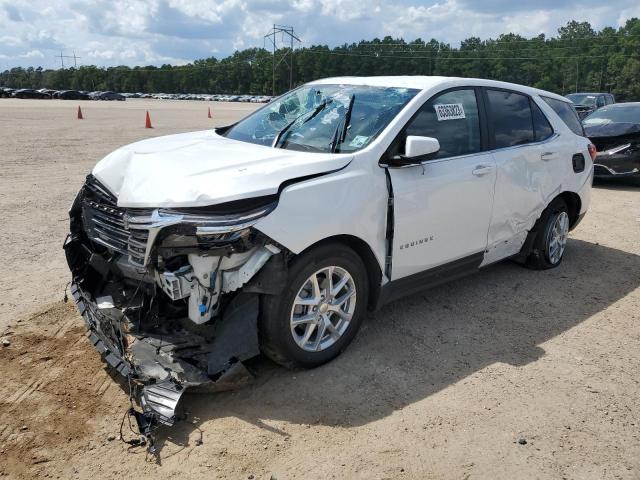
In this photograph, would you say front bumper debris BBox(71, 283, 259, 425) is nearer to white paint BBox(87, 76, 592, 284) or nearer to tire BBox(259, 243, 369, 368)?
tire BBox(259, 243, 369, 368)

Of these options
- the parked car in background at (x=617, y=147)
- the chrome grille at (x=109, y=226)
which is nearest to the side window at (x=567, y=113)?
the chrome grille at (x=109, y=226)

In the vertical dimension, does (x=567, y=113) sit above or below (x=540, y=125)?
above

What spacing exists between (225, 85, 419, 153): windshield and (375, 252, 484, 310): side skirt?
1072mm

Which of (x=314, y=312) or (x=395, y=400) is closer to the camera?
(x=395, y=400)

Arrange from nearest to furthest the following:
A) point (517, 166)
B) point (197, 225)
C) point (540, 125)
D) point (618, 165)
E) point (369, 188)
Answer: point (197, 225) < point (369, 188) < point (517, 166) < point (540, 125) < point (618, 165)

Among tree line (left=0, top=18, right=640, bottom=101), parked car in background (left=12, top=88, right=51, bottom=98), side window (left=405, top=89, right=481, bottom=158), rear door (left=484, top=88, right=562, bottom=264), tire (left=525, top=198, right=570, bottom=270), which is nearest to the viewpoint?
side window (left=405, top=89, right=481, bottom=158)

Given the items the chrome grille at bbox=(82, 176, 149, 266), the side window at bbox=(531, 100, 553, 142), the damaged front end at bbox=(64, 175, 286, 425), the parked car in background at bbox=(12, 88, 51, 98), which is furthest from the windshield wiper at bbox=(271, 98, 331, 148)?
the parked car in background at bbox=(12, 88, 51, 98)

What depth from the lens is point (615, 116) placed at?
12023 mm

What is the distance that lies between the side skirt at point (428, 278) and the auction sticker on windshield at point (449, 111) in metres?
1.18

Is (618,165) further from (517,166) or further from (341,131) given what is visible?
(341,131)

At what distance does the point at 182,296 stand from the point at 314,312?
90cm

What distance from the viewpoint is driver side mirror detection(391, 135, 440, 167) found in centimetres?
379

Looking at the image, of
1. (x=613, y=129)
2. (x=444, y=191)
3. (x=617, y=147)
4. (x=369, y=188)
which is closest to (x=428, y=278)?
(x=444, y=191)

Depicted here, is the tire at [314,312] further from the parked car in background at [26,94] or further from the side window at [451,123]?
the parked car in background at [26,94]
